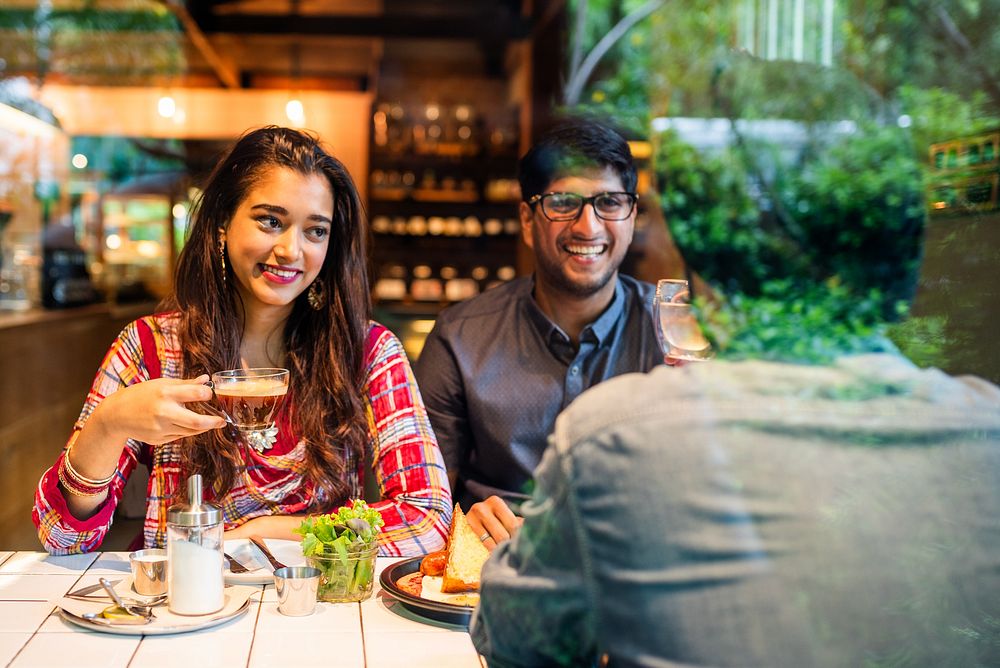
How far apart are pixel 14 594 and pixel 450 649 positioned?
659mm

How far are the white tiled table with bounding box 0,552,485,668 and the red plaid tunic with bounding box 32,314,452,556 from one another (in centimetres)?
38

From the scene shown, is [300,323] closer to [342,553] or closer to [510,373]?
[510,373]

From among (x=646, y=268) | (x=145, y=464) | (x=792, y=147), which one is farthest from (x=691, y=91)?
(x=145, y=464)

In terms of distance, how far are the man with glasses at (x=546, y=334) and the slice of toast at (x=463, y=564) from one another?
31.8 inches

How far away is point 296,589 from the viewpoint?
1264 mm

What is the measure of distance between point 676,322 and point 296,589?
67 cm

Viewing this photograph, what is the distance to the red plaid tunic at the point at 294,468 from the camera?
175 cm

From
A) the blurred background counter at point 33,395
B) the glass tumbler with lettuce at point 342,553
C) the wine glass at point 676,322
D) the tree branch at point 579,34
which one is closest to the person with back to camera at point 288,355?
the glass tumbler with lettuce at point 342,553

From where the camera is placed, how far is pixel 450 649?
118cm

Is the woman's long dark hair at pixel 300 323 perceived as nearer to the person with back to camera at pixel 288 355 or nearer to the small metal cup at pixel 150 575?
the person with back to camera at pixel 288 355

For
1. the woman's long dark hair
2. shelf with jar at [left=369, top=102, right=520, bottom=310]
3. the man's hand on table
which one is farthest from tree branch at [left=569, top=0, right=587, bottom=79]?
the man's hand on table

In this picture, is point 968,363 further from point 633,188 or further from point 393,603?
point 633,188

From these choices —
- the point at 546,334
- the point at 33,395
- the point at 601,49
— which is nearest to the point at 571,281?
the point at 546,334

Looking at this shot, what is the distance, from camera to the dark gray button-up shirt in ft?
7.38
